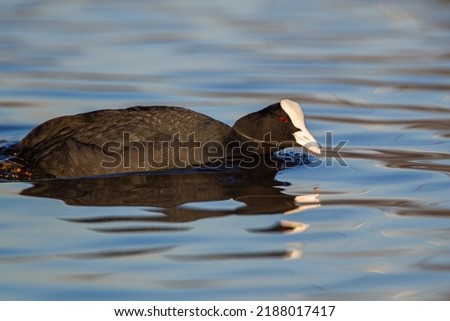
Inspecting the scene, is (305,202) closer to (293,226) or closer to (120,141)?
(293,226)

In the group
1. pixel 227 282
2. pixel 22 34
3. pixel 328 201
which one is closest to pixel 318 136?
pixel 328 201

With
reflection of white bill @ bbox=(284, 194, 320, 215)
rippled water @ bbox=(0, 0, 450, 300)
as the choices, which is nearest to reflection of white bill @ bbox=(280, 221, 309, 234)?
rippled water @ bbox=(0, 0, 450, 300)

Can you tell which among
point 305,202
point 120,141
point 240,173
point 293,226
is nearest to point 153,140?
point 120,141

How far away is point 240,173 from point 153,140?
69 centimetres

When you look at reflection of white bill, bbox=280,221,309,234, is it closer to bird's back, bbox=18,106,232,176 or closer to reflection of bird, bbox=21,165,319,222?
reflection of bird, bbox=21,165,319,222

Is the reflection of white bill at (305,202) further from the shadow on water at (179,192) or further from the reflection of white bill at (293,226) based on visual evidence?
the reflection of white bill at (293,226)

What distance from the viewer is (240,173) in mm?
8516

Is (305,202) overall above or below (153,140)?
below

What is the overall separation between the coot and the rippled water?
176 millimetres

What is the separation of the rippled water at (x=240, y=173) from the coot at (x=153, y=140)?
18 cm

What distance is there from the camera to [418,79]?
39.1 feet

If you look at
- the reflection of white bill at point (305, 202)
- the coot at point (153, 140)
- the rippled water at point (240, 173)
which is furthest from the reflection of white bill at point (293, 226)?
the coot at point (153, 140)

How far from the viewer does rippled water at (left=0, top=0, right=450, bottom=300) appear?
6023 millimetres
